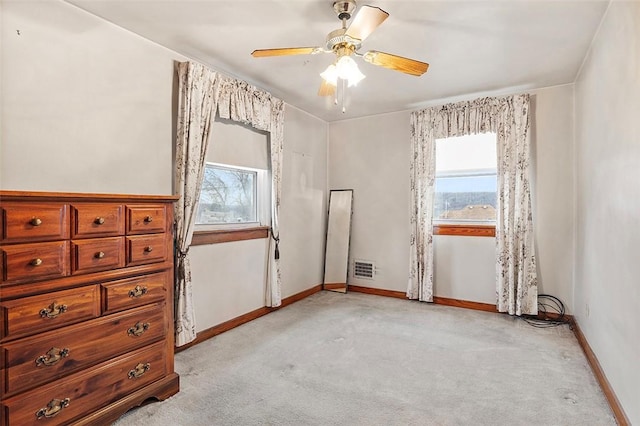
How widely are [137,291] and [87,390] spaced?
0.52 meters

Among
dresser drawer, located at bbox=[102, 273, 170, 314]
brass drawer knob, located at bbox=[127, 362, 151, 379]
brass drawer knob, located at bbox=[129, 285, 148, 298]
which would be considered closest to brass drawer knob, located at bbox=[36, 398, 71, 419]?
brass drawer knob, located at bbox=[127, 362, 151, 379]

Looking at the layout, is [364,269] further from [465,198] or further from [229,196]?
[229,196]

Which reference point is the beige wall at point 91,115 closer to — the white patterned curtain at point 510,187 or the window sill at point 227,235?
the window sill at point 227,235

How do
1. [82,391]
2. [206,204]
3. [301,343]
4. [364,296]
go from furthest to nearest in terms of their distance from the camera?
[364,296]
[206,204]
[301,343]
[82,391]

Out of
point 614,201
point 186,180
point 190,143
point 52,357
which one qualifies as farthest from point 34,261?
point 614,201

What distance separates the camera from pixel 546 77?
10.8 ft

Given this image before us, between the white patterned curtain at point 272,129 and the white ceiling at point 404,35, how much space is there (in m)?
0.18

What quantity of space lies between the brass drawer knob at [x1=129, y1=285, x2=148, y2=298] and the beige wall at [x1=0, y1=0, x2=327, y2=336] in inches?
32.0

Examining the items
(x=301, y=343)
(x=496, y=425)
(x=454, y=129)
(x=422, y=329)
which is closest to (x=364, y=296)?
(x=422, y=329)

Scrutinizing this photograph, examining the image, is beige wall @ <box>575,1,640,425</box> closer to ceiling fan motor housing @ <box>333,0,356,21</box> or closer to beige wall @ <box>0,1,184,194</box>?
ceiling fan motor housing @ <box>333,0,356,21</box>

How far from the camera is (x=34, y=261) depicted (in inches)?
59.9

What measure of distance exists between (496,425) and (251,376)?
5.09ft

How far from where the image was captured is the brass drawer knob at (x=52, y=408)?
1.54 m

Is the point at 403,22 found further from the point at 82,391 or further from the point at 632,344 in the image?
the point at 82,391
